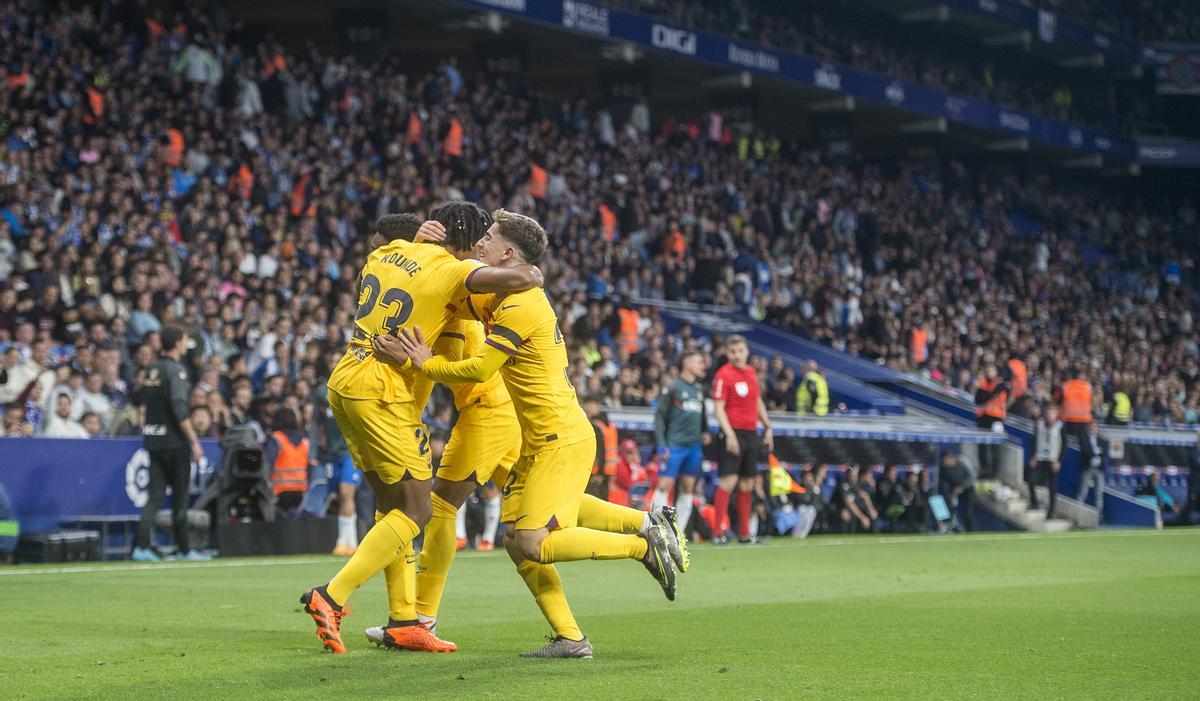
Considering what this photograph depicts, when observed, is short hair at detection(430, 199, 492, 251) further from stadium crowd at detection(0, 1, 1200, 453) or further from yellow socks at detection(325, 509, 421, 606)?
stadium crowd at detection(0, 1, 1200, 453)

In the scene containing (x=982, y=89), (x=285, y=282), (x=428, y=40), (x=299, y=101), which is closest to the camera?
(x=285, y=282)

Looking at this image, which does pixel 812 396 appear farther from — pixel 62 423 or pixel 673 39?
pixel 62 423

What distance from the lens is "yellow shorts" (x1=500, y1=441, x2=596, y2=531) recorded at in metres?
7.05

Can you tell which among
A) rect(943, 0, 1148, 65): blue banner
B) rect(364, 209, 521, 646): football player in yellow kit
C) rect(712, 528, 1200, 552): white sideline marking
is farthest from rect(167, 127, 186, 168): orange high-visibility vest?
rect(943, 0, 1148, 65): blue banner

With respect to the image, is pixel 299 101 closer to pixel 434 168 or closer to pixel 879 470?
pixel 434 168

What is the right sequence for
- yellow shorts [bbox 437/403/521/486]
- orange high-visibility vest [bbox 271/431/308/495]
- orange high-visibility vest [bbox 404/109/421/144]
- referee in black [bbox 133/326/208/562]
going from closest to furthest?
yellow shorts [bbox 437/403/521/486] → referee in black [bbox 133/326/208/562] → orange high-visibility vest [bbox 271/431/308/495] → orange high-visibility vest [bbox 404/109/421/144]

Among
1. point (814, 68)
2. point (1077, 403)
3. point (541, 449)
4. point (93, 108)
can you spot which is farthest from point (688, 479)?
point (814, 68)

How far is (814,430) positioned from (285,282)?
7.87m

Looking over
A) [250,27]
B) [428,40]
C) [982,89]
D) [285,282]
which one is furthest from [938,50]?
[285,282]

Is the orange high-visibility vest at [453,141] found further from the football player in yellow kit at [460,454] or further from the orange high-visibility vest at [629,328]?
the football player in yellow kit at [460,454]

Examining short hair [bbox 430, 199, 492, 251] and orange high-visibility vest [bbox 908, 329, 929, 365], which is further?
orange high-visibility vest [bbox 908, 329, 929, 365]

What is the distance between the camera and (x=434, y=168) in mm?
26172

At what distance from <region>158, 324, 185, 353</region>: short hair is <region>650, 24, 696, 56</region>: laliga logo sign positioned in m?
20.3

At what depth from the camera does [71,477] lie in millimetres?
14555
